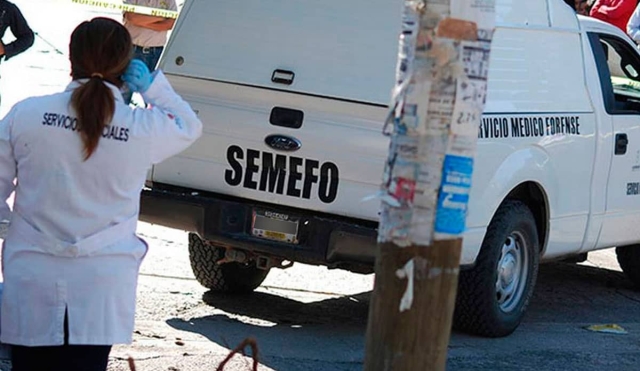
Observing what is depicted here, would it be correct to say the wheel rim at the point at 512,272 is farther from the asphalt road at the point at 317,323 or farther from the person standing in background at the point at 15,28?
the person standing in background at the point at 15,28

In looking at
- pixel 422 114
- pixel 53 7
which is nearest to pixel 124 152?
pixel 422 114

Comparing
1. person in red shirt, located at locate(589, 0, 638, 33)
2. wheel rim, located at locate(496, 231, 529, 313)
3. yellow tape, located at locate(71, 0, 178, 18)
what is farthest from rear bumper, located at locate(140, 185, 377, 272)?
person in red shirt, located at locate(589, 0, 638, 33)

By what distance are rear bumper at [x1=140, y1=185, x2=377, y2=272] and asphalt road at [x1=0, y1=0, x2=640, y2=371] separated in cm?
53

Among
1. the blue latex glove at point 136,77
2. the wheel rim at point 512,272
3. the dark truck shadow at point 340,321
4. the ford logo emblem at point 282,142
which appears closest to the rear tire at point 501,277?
the wheel rim at point 512,272

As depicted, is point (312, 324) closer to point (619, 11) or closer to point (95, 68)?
point (95, 68)

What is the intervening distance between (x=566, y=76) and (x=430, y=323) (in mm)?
4813

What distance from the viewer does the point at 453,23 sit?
3496 mm

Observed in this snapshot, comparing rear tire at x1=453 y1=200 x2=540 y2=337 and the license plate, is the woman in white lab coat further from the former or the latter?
rear tire at x1=453 y1=200 x2=540 y2=337

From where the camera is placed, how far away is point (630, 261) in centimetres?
970

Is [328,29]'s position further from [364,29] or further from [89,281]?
[89,281]

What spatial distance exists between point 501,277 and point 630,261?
2443 mm

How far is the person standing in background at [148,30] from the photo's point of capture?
35.1ft

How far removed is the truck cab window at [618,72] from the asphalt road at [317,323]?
1457mm

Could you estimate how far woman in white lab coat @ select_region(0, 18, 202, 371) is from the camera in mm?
3932
